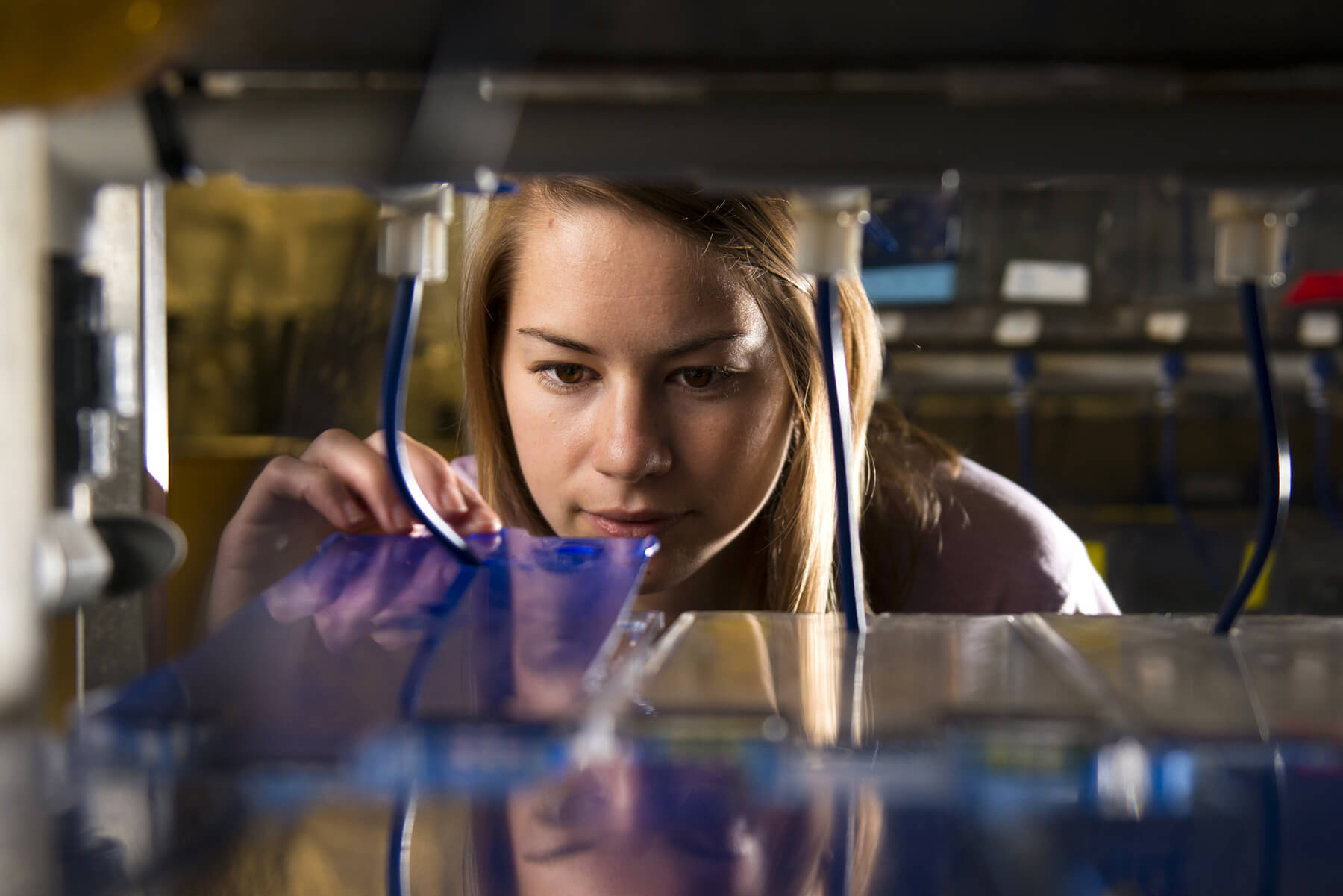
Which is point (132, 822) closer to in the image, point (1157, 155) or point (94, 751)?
point (94, 751)

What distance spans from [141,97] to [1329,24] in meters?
0.36

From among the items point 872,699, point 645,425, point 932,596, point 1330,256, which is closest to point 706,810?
point 872,699

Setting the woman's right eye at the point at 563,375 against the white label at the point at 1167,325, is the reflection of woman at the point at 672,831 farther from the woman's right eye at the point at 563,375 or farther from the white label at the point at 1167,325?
the white label at the point at 1167,325

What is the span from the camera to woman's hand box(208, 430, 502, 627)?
674mm

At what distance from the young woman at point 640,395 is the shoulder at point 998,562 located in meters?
0.06

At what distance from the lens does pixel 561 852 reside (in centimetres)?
32

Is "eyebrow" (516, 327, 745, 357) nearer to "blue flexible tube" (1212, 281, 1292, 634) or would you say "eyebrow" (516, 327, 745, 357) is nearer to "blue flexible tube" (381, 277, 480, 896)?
"blue flexible tube" (381, 277, 480, 896)

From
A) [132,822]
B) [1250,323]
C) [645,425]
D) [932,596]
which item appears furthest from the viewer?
[932,596]

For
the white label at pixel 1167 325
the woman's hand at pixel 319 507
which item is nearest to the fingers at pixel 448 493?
the woman's hand at pixel 319 507

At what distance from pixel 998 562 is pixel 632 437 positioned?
0.58m

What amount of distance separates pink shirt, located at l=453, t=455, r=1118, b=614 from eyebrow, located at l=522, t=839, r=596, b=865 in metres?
0.96

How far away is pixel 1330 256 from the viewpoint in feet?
5.24

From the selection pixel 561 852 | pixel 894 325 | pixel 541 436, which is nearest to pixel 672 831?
pixel 561 852

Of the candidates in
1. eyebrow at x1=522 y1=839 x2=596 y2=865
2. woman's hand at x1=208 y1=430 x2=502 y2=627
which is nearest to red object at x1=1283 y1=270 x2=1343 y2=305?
woman's hand at x1=208 y1=430 x2=502 y2=627
